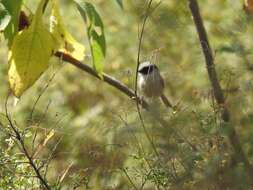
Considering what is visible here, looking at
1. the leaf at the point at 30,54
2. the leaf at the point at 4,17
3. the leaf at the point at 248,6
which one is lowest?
the leaf at the point at 30,54

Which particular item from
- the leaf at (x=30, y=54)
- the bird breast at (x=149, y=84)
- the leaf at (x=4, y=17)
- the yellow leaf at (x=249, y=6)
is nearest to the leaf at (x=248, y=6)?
the yellow leaf at (x=249, y=6)

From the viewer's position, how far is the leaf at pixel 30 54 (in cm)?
180

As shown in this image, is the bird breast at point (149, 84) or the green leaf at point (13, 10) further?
the bird breast at point (149, 84)

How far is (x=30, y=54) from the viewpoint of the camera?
1808mm

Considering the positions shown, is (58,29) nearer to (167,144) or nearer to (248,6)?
(167,144)

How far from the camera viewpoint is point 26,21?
6.48 ft

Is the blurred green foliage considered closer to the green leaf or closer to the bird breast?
the green leaf

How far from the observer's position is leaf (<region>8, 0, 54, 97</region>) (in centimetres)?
180

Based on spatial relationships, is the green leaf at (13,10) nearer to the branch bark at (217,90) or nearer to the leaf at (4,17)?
the leaf at (4,17)

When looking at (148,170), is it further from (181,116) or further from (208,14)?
(208,14)

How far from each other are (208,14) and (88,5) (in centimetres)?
315

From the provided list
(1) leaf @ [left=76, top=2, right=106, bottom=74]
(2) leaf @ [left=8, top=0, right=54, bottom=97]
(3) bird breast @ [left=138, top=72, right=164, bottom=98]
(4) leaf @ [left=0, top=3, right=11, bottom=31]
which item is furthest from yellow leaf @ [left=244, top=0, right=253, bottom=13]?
(3) bird breast @ [left=138, top=72, right=164, bottom=98]

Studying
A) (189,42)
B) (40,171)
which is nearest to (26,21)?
(40,171)

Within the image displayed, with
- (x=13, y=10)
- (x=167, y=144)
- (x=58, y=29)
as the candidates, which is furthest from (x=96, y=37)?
(x=167, y=144)
